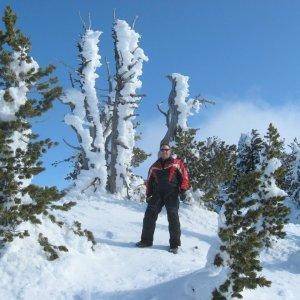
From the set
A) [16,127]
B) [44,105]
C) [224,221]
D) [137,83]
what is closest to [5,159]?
[16,127]

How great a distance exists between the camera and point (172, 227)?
9.89 m

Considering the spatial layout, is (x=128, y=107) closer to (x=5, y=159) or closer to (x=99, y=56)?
(x=99, y=56)

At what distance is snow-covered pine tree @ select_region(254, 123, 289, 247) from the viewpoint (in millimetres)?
8047

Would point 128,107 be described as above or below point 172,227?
above

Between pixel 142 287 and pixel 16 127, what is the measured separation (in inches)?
133

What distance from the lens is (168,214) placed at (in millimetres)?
10023

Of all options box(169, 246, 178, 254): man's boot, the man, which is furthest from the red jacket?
box(169, 246, 178, 254): man's boot

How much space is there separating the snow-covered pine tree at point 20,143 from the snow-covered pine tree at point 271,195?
3.46 m

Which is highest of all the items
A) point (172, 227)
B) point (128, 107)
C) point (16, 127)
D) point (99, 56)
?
point (99, 56)

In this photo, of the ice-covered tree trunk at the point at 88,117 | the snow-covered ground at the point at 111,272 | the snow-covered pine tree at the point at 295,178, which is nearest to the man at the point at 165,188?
the snow-covered ground at the point at 111,272

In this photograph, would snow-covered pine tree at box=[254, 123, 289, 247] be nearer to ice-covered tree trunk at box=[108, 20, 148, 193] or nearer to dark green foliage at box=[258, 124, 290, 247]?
dark green foliage at box=[258, 124, 290, 247]

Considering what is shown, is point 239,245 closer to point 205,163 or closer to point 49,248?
point 49,248

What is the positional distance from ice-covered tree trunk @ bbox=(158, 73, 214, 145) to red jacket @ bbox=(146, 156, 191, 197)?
9.20 meters

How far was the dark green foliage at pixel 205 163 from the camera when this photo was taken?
17.4 m
